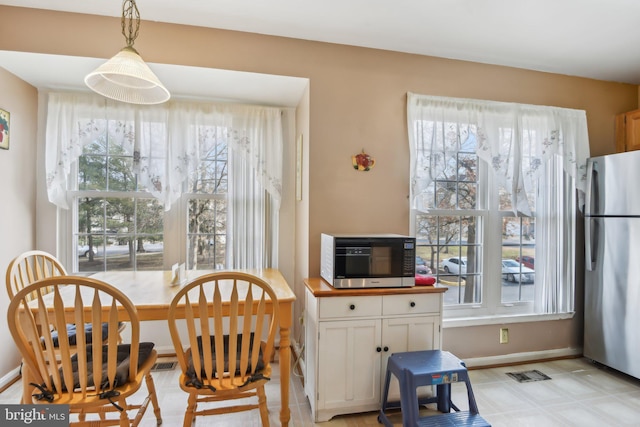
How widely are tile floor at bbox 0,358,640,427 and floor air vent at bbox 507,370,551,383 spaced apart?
0.04m

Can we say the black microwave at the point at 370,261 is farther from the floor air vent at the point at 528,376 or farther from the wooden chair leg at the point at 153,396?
the floor air vent at the point at 528,376

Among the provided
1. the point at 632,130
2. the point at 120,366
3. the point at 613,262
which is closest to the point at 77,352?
the point at 120,366

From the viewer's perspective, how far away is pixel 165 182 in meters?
2.67

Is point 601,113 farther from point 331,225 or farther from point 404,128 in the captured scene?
point 331,225

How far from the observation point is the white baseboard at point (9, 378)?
2.23 m

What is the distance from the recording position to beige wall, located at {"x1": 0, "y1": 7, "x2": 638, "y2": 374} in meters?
2.09

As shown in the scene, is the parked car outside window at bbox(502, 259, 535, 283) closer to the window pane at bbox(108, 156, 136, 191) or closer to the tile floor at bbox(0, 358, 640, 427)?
the tile floor at bbox(0, 358, 640, 427)

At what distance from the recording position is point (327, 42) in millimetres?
2389

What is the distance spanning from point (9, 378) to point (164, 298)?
159 cm

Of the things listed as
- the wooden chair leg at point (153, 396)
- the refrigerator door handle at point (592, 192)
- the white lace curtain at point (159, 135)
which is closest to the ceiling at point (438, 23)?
the white lace curtain at point (159, 135)

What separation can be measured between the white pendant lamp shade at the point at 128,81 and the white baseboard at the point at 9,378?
2149 mm

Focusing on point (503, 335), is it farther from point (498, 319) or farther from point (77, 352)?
point (77, 352)

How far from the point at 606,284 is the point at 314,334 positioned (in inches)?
96.5

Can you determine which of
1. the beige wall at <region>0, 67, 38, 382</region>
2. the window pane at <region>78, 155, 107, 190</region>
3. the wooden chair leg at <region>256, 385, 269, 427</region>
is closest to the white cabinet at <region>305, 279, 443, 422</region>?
the wooden chair leg at <region>256, 385, 269, 427</region>
